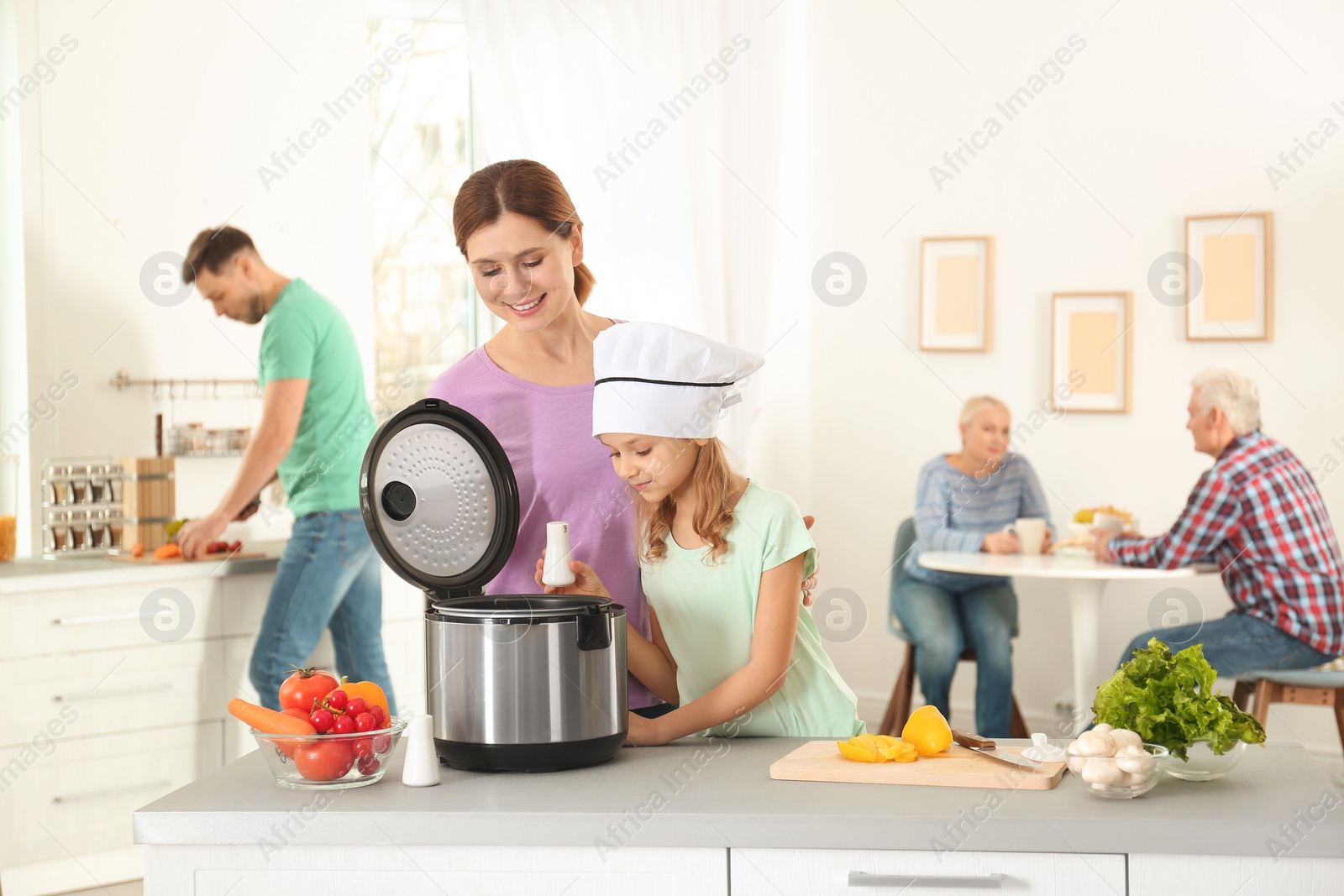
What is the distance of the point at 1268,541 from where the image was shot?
315cm

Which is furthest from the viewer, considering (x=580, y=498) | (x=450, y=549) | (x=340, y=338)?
(x=340, y=338)

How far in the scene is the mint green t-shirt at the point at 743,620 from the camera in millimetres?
1497

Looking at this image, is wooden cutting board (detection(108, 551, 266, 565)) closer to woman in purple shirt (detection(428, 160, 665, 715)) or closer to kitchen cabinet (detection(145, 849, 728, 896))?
woman in purple shirt (detection(428, 160, 665, 715))

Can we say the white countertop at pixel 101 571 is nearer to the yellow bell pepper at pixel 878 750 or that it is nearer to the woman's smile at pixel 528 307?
the woman's smile at pixel 528 307

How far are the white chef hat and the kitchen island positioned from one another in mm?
440

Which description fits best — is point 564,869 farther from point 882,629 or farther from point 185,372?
point 882,629

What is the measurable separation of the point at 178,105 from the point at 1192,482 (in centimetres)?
358

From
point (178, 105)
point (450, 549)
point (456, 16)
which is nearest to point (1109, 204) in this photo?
point (456, 16)

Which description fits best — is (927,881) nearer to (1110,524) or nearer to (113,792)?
(113,792)

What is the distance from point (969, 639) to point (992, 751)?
2759mm

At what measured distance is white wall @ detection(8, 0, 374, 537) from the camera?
344 cm

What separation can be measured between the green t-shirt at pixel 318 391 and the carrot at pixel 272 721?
1862 millimetres

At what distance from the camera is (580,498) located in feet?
5.44

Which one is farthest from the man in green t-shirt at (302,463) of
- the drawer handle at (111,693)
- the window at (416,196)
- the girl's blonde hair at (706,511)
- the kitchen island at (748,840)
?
the kitchen island at (748,840)
